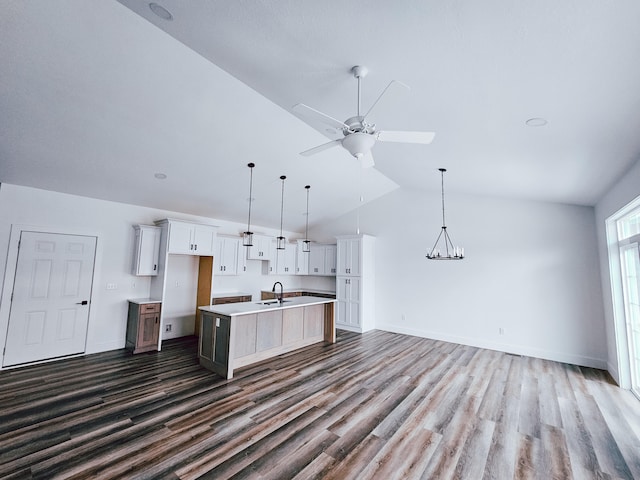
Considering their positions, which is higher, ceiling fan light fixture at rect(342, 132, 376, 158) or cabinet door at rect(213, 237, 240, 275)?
ceiling fan light fixture at rect(342, 132, 376, 158)

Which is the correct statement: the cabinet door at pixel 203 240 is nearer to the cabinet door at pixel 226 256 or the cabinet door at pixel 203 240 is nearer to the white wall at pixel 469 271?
the cabinet door at pixel 226 256

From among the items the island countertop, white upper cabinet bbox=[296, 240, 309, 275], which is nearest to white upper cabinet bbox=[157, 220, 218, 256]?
the island countertop

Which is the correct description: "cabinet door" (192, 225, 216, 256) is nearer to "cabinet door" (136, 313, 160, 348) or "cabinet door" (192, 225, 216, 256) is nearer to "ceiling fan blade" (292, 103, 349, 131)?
"cabinet door" (136, 313, 160, 348)

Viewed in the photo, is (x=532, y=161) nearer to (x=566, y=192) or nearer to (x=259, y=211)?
(x=566, y=192)

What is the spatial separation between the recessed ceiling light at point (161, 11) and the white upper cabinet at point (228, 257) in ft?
14.7

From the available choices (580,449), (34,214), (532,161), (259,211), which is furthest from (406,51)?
(34,214)

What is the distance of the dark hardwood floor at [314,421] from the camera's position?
2.24 metres

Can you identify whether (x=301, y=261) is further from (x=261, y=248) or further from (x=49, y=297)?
(x=49, y=297)

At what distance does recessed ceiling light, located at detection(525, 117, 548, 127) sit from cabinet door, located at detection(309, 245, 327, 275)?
5924 millimetres

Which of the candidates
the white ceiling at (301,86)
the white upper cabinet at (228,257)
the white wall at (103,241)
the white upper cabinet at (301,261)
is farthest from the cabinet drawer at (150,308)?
the white upper cabinet at (301,261)

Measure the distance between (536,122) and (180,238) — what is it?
5.58 meters

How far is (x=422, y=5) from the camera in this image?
1680 mm

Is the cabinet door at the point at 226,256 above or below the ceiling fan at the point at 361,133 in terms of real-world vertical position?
below

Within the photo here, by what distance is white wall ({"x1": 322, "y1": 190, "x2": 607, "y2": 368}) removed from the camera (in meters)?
4.95
